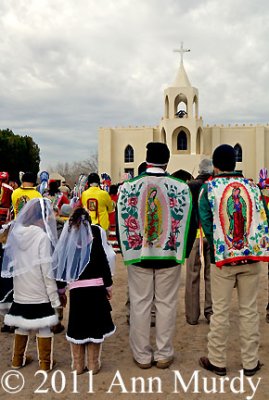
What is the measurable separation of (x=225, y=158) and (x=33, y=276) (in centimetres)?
222

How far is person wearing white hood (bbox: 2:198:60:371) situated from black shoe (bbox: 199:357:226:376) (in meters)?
1.54

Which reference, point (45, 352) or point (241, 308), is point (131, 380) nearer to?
point (45, 352)

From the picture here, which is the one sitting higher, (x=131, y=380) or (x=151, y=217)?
(x=151, y=217)

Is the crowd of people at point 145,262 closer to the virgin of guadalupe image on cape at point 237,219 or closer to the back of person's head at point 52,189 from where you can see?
the virgin of guadalupe image on cape at point 237,219

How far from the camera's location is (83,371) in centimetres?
453

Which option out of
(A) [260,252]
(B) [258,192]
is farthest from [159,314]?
(B) [258,192]

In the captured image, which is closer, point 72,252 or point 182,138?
point 72,252

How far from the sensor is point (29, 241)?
451 centimetres

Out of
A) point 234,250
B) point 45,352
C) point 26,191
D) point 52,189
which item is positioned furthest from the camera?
point 52,189

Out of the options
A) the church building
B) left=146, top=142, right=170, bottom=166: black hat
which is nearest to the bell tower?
the church building

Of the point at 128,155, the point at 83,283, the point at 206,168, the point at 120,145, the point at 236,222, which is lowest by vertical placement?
the point at 83,283

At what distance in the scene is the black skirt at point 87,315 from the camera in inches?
174

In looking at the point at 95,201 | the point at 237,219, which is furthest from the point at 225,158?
the point at 95,201

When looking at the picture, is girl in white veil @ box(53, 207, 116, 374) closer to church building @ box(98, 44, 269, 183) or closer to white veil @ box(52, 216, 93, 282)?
white veil @ box(52, 216, 93, 282)
